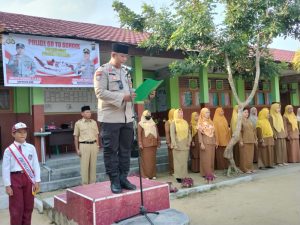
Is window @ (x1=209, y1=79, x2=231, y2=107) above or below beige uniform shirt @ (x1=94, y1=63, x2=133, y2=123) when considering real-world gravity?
above

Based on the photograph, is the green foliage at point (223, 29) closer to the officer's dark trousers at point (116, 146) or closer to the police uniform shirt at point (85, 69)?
the police uniform shirt at point (85, 69)

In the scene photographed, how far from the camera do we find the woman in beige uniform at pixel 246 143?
848cm

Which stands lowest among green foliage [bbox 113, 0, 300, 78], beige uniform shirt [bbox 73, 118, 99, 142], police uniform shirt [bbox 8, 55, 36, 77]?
beige uniform shirt [bbox 73, 118, 99, 142]

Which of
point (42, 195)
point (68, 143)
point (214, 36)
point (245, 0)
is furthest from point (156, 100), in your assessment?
point (42, 195)

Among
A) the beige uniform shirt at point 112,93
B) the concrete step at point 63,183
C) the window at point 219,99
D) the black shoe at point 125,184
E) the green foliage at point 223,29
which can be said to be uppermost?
the green foliage at point 223,29

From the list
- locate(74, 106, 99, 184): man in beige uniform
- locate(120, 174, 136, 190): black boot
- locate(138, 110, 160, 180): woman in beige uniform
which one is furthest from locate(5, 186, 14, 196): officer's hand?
locate(138, 110, 160, 180): woman in beige uniform

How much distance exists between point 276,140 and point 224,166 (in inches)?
71.4

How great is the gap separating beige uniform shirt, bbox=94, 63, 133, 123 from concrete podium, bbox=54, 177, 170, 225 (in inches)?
35.0

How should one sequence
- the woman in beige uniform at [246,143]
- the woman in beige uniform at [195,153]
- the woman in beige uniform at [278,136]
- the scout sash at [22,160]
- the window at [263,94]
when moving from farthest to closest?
the window at [263,94] < the woman in beige uniform at [278,136] < the woman in beige uniform at [195,153] < the woman in beige uniform at [246,143] < the scout sash at [22,160]

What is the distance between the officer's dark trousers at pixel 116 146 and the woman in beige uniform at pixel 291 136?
7327 mm

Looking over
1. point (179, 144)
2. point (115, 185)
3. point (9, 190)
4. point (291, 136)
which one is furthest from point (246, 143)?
point (9, 190)

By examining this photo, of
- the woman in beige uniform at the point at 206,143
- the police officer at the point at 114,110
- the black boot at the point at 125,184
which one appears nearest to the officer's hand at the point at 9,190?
the police officer at the point at 114,110

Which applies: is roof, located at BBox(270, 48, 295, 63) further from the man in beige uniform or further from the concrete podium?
the concrete podium

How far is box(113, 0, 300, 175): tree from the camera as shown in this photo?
24.5ft
